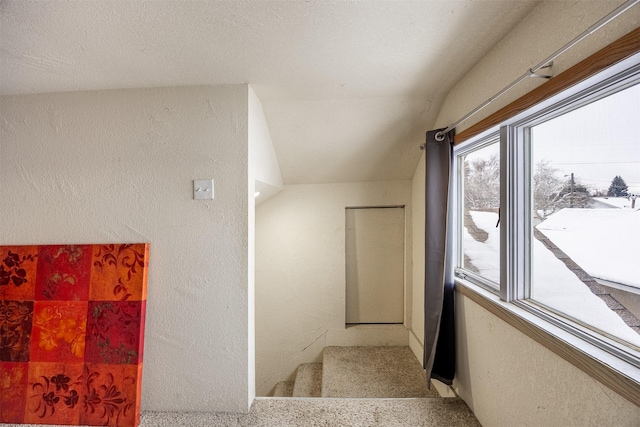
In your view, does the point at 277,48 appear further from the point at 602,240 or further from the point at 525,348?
the point at 525,348

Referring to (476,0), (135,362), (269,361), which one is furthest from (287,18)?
(269,361)

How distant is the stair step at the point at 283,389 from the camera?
2.67 metres

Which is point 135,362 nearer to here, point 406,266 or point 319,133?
point 319,133

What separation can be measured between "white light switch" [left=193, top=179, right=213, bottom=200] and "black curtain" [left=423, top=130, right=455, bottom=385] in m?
1.38

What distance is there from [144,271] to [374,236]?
6.61 feet

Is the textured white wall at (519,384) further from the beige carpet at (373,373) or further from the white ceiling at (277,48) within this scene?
the white ceiling at (277,48)

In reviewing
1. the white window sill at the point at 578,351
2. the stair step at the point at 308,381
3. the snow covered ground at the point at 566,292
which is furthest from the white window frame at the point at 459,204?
the stair step at the point at 308,381

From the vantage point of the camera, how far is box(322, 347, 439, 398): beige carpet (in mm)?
2094

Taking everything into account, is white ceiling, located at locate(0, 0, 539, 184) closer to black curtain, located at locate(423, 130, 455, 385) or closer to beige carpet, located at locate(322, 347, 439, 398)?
black curtain, located at locate(423, 130, 455, 385)

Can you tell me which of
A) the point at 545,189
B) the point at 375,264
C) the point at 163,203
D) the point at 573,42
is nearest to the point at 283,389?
the point at 375,264

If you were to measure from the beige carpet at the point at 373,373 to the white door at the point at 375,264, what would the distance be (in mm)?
324

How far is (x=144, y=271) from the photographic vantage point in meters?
1.60

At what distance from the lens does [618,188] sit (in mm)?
883

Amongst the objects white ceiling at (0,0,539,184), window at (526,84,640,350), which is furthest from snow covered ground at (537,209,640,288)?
white ceiling at (0,0,539,184)
